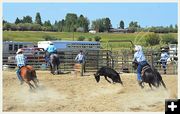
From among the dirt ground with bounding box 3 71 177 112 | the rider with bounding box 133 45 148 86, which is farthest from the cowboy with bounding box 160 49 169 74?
the rider with bounding box 133 45 148 86

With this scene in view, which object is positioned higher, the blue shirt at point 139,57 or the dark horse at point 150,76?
the blue shirt at point 139,57

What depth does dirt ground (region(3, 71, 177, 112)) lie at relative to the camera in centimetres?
834

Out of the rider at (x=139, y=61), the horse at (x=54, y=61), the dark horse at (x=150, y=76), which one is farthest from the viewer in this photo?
the horse at (x=54, y=61)

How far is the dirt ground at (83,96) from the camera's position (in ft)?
27.4

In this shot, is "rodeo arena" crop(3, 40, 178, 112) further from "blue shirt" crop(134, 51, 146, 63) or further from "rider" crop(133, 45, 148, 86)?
"blue shirt" crop(134, 51, 146, 63)

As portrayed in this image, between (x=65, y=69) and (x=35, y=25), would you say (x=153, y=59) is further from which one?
(x=35, y=25)

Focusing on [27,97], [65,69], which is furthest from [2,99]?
[65,69]

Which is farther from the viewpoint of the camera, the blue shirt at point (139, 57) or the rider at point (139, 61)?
the blue shirt at point (139, 57)

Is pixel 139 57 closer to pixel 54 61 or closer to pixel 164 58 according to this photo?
pixel 54 61

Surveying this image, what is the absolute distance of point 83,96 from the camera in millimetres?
9734

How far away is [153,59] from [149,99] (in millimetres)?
6278

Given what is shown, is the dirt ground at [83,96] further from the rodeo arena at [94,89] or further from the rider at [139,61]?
the rider at [139,61]

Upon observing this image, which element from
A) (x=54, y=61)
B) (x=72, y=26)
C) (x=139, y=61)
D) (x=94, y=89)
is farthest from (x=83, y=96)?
(x=72, y=26)

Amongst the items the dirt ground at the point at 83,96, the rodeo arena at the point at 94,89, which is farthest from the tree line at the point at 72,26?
the dirt ground at the point at 83,96
